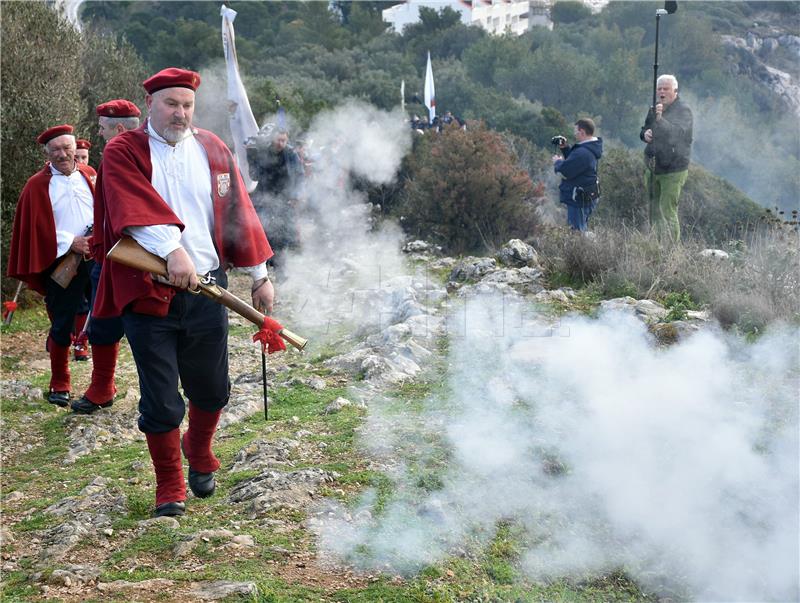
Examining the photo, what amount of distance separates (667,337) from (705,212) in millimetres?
8608

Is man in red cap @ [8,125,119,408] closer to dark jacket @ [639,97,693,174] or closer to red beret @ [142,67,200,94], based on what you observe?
red beret @ [142,67,200,94]

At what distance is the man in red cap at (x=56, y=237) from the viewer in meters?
6.75

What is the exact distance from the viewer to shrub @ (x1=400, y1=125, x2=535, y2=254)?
1248cm

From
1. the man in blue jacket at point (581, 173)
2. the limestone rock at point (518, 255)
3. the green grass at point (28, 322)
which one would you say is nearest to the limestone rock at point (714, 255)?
the limestone rock at point (518, 255)

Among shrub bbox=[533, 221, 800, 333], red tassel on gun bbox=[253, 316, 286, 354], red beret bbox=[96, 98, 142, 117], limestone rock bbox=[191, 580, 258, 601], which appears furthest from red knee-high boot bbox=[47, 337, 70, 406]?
shrub bbox=[533, 221, 800, 333]

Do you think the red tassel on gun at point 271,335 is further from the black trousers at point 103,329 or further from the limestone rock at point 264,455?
the black trousers at point 103,329

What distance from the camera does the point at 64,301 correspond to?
684 cm

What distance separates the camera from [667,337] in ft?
20.7

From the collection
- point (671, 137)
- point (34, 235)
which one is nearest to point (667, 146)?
point (671, 137)

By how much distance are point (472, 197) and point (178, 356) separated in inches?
331

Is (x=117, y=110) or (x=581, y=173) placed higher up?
(x=117, y=110)

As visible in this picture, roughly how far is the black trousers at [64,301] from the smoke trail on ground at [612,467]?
249 cm

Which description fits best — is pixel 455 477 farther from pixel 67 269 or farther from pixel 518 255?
pixel 518 255

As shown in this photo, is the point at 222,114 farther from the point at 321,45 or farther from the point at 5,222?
the point at 321,45
